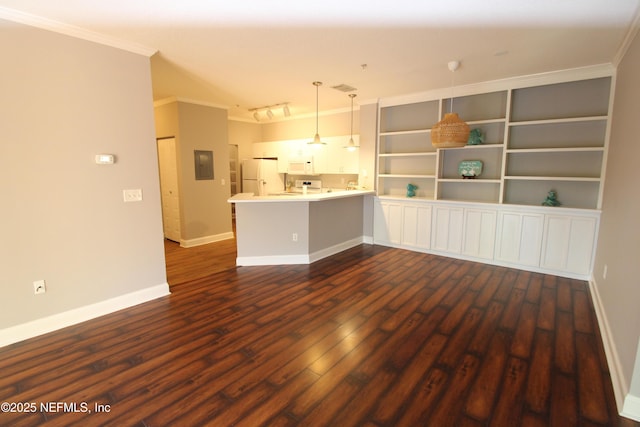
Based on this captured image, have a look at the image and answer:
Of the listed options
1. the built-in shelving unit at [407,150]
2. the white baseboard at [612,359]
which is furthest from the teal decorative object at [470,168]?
the white baseboard at [612,359]

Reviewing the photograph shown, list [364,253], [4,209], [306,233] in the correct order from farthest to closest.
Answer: [364,253]
[306,233]
[4,209]

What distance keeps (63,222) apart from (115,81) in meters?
1.43

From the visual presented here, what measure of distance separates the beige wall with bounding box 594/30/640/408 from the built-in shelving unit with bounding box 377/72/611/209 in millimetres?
496

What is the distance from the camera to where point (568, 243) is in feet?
13.2

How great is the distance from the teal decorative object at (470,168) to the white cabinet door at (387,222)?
3.87 feet

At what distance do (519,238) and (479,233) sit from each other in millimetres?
526

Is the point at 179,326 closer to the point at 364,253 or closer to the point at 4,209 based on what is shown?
the point at 4,209

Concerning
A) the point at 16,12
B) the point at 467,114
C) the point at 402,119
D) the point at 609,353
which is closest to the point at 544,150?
the point at 467,114

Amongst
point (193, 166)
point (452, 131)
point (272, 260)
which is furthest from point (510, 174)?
point (193, 166)

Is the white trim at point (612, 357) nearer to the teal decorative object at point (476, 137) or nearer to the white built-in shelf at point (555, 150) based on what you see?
the white built-in shelf at point (555, 150)

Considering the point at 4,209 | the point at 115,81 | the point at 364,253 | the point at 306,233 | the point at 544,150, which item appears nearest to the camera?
the point at 4,209

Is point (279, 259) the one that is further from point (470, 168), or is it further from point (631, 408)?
point (631, 408)

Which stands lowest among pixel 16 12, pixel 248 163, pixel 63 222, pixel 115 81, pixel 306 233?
pixel 306 233

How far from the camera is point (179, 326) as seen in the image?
2.87m
